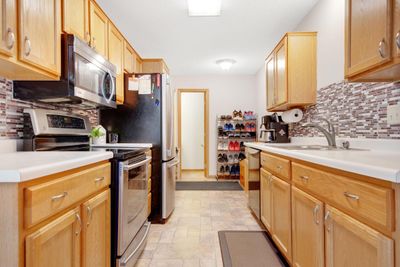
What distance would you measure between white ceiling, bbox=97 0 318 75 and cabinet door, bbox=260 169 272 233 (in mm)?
1766

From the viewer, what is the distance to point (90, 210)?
1.25m

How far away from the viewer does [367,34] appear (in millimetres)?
1260

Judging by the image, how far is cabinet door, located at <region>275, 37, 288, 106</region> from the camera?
2.57 metres

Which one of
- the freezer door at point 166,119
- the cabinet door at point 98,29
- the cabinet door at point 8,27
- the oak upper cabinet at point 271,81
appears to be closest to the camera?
the cabinet door at point 8,27

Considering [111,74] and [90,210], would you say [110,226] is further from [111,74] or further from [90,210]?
[111,74]

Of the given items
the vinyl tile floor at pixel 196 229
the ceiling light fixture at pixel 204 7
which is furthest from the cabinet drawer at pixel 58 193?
the ceiling light fixture at pixel 204 7

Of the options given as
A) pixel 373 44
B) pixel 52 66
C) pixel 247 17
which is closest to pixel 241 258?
pixel 373 44

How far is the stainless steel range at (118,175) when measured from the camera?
1.57 meters

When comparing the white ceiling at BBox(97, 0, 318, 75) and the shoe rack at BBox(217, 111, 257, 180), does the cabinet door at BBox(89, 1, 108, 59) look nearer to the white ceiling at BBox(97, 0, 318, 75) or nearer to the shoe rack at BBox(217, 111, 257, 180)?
the white ceiling at BBox(97, 0, 318, 75)

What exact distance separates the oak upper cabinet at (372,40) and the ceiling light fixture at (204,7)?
136 centimetres

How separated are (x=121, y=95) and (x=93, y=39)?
0.72m

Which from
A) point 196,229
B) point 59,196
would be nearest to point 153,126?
point 196,229

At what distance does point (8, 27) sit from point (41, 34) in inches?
10.2

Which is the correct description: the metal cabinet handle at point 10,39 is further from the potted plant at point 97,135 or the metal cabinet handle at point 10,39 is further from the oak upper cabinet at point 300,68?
the oak upper cabinet at point 300,68
